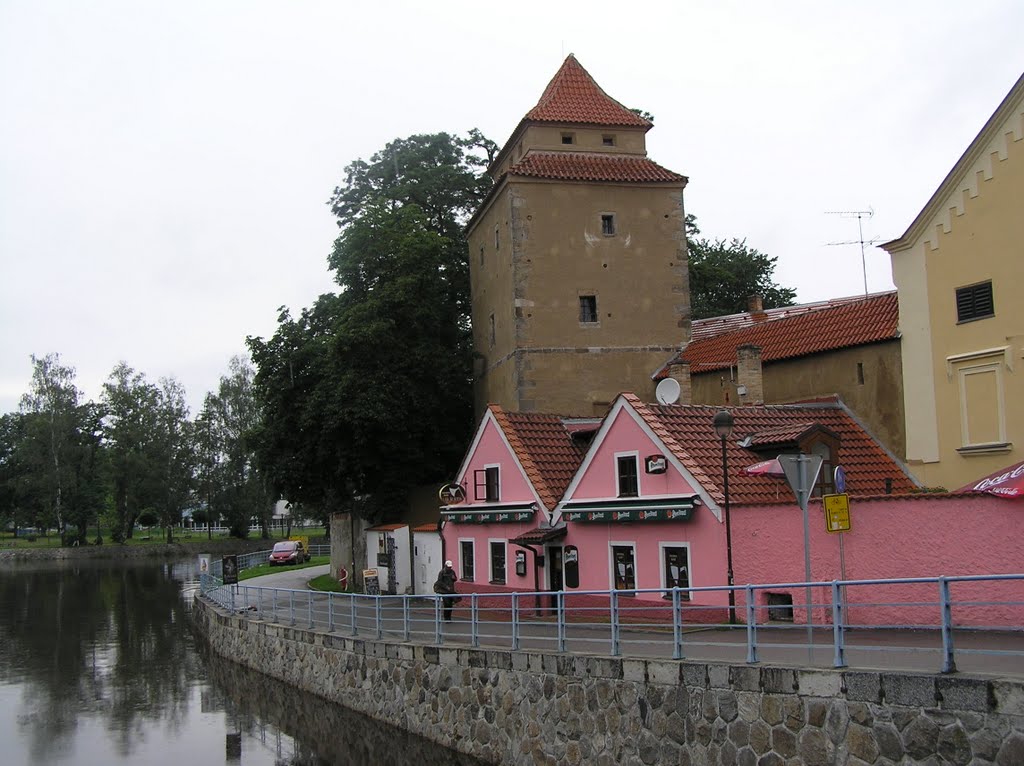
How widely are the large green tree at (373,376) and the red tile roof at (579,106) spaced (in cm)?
669

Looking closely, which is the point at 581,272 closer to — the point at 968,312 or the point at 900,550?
the point at 968,312

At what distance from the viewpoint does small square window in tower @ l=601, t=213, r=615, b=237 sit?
35.2 meters

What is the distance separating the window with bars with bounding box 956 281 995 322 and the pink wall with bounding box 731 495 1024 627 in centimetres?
664

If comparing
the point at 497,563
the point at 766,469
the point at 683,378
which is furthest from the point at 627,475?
the point at 683,378

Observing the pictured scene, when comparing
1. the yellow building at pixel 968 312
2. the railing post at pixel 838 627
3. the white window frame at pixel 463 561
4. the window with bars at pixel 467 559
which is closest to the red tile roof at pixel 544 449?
the white window frame at pixel 463 561

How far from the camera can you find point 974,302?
20.8 metres

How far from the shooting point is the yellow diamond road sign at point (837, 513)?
513 inches

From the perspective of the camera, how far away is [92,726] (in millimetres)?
21125

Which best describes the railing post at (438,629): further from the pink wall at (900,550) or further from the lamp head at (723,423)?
the lamp head at (723,423)

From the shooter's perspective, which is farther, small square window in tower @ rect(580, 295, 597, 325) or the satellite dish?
small square window in tower @ rect(580, 295, 597, 325)

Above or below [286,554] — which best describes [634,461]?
above

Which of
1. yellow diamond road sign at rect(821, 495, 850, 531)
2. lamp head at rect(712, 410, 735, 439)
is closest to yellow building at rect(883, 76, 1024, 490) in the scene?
lamp head at rect(712, 410, 735, 439)

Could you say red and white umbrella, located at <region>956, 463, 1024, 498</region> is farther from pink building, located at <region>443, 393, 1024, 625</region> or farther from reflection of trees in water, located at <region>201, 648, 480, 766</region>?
reflection of trees in water, located at <region>201, 648, 480, 766</region>

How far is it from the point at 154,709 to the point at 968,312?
63.3 feet
